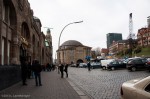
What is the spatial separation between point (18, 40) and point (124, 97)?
17311 millimetres

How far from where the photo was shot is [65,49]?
16338 centimetres

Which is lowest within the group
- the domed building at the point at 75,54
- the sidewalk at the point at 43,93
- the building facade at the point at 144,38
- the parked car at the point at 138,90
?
the sidewalk at the point at 43,93

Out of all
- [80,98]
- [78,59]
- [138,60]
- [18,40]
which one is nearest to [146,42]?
[78,59]

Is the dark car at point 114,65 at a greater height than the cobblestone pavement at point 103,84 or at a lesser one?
greater

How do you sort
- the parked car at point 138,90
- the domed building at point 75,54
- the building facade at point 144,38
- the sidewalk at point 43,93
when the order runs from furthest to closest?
the domed building at point 75,54 → the building facade at point 144,38 → the sidewalk at point 43,93 → the parked car at point 138,90

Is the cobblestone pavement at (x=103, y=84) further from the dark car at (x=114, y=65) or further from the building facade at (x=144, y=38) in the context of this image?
the building facade at (x=144, y=38)

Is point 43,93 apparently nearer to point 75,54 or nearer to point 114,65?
point 114,65

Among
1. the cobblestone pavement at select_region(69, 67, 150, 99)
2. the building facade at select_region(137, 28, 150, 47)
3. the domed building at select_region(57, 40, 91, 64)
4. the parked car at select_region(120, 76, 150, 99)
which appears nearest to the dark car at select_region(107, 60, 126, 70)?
the cobblestone pavement at select_region(69, 67, 150, 99)

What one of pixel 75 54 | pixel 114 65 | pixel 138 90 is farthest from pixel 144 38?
pixel 138 90

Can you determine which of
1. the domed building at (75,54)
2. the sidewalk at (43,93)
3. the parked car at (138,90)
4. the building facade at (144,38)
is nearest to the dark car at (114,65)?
the sidewalk at (43,93)

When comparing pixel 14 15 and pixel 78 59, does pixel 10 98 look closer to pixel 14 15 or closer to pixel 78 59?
pixel 14 15

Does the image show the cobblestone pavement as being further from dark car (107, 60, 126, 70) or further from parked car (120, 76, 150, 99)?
dark car (107, 60, 126, 70)

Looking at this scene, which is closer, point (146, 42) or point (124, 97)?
point (124, 97)

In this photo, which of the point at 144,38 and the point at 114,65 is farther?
the point at 144,38
